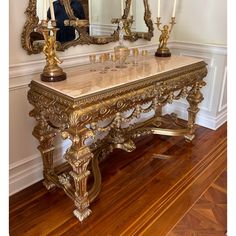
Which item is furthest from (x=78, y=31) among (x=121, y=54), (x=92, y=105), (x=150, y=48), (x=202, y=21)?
(x=202, y=21)

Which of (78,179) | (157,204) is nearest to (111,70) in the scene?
(78,179)

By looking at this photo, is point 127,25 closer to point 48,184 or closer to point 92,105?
point 92,105

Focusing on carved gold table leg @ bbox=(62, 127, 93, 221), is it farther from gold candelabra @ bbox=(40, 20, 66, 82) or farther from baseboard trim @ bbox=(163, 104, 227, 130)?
baseboard trim @ bbox=(163, 104, 227, 130)

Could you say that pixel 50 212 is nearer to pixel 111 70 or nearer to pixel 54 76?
pixel 54 76

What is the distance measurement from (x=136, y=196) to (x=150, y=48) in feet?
4.92

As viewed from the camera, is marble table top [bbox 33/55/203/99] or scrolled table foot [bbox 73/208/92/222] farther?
scrolled table foot [bbox 73/208/92/222]

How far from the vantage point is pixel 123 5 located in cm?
225

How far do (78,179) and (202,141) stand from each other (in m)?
1.56

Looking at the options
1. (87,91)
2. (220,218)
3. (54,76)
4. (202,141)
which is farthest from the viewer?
(202,141)

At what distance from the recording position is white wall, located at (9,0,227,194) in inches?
67.5

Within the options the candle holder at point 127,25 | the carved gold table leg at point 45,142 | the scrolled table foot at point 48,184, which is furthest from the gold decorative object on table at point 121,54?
the scrolled table foot at point 48,184

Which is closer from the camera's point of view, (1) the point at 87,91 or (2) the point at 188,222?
→ (1) the point at 87,91

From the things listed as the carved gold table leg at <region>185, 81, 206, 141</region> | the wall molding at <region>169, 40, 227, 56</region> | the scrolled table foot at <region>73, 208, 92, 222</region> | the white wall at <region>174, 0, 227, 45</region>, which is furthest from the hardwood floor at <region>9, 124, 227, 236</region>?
the white wall at <region>174, 0, 227, 45</region>

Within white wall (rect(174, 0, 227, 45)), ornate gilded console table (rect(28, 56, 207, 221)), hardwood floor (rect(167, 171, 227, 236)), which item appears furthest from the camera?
white wall (rect(174, 0, 227, 45))
